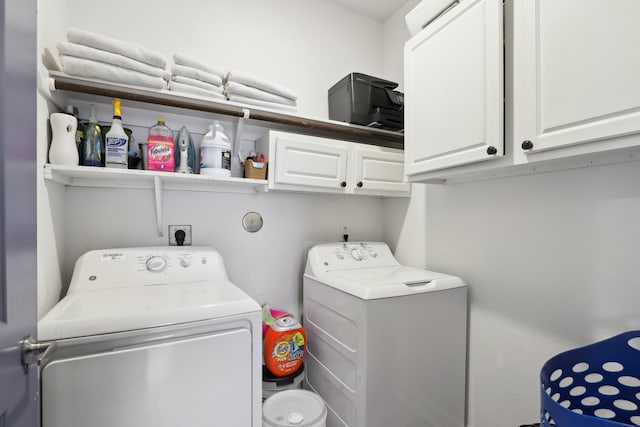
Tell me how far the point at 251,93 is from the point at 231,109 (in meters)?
0.17

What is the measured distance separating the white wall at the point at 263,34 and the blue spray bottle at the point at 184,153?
56 centimetres

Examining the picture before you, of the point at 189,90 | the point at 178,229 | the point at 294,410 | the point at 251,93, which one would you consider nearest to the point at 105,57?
the point at 189,90

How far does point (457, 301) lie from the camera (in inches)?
65.2

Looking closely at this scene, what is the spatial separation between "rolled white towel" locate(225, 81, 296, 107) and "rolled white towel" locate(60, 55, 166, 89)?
0.35m

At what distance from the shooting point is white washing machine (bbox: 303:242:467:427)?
1.38 m

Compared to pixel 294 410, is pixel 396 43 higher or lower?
higher

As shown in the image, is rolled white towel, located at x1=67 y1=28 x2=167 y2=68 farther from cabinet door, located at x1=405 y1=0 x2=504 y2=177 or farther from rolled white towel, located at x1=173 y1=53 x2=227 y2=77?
cabinet door, located at x1=405 y1=0 x2=504 y2=177

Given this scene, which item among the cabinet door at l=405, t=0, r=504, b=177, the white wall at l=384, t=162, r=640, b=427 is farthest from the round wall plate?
the white wall at l=384, t=162, r=640, b=427

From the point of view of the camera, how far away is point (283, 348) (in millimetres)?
1690

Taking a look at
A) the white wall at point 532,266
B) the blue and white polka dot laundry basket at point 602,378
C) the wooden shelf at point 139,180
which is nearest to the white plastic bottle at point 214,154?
the wooden shelf at point 139,180

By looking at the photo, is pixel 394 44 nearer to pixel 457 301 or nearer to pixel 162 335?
pixel 457 301

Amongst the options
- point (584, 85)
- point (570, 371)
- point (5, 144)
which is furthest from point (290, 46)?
point (570, 371)

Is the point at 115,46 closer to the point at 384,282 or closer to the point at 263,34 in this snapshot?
the point at 263,34

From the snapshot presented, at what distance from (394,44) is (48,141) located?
2455 millimetres
